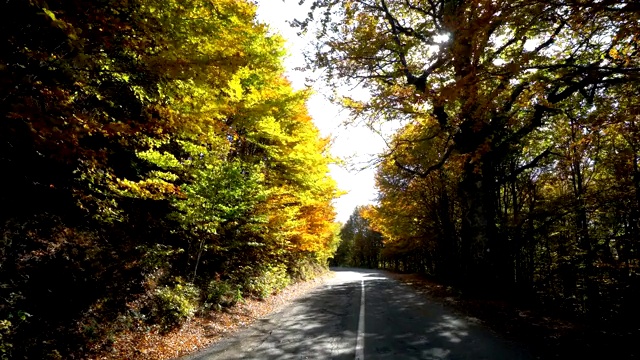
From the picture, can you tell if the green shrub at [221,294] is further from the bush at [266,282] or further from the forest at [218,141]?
the bush at [266,282]

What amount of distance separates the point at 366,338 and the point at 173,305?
4.64 metres

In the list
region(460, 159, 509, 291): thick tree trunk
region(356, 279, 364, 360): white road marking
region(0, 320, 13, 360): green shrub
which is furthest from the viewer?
region(460, 159, 509, 291): thick tree trunk

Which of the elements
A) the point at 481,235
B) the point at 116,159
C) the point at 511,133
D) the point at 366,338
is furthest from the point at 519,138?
the point at 116,159

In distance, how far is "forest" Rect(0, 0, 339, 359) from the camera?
4.56 meters

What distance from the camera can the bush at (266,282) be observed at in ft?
41.3

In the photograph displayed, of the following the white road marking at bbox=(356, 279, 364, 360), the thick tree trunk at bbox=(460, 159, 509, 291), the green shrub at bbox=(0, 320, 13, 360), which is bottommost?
the white road marking at bbox=(356, 279, 364, 360)

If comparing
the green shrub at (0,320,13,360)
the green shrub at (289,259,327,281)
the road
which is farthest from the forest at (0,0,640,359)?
the green shrub at (289,259,327,281)

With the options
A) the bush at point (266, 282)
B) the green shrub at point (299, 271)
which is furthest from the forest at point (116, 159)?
the green shrub at point (299, 271)

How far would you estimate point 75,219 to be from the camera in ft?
26.5

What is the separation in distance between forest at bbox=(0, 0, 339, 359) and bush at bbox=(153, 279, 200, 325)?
0.03 metres

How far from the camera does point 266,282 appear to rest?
13.8 meters

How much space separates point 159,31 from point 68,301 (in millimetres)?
5331

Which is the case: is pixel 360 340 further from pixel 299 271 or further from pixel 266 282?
pixel 299 271

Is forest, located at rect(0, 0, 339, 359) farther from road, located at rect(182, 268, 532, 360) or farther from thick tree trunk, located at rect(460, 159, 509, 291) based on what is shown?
thick tree trunk, located at rect(460, 159, 509, 291)
